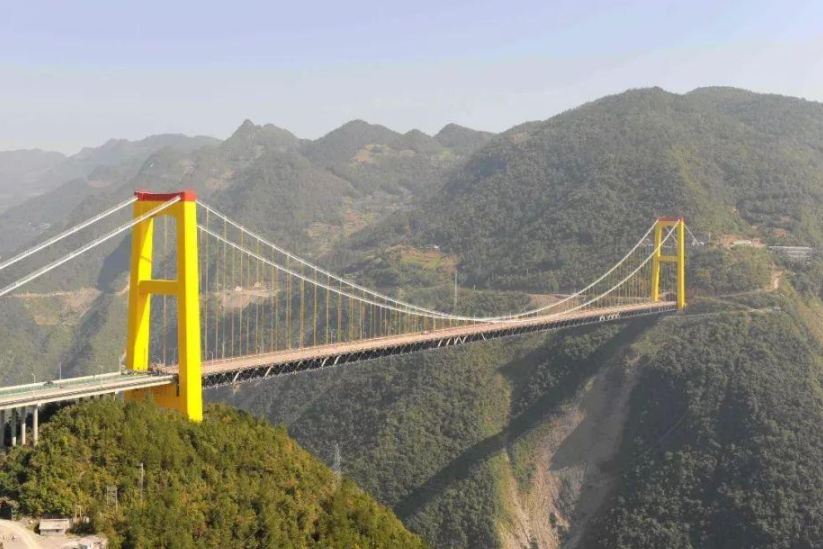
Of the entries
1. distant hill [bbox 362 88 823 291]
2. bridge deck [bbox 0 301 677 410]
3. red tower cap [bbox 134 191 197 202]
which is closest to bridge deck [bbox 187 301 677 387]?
bridge deck [bbox 0 301 677 410]

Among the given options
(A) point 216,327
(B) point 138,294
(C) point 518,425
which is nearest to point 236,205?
(A) point 216,327

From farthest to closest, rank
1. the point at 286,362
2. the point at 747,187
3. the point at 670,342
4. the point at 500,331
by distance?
the point at 747,187
the point at 670,342
the point at 500,331
the point at 286,362

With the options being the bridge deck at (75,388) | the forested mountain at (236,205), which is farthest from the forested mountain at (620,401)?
the forested mountain at (236,205)

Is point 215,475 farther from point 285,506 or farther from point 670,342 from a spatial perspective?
point 670,342

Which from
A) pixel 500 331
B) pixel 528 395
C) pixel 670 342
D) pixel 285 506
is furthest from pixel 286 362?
pixel 670 342

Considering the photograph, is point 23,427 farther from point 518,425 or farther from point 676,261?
point 676,261

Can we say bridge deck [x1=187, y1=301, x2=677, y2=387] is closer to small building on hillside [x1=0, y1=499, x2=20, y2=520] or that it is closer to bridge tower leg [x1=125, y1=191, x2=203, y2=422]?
bridge tower leg [x1=125, y1=191, x2=203, y2=422]
